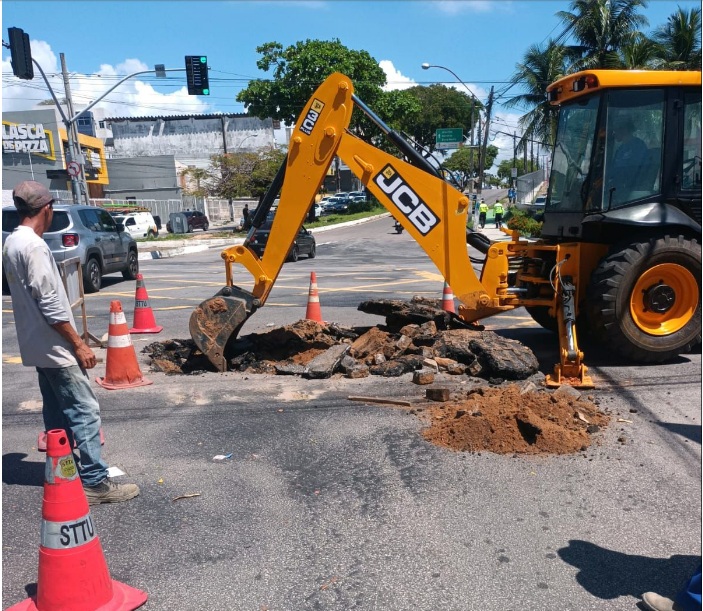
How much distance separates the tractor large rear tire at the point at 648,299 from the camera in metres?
6.37

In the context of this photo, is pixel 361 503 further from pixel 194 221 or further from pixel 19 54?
pixel 194 221

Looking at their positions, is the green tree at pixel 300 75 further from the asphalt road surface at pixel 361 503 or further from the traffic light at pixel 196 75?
the asphalt road surface at pixel 361 503

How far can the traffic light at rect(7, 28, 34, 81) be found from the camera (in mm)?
16844

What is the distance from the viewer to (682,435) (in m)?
4.91

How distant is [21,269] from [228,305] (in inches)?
120

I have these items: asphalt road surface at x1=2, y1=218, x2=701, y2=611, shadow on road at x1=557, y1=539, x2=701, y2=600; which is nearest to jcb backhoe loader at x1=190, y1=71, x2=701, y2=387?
asphalt road surface at x1=2, y1=218, x2=701, y2=611

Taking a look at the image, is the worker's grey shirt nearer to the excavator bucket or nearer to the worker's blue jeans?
the worker's blue jeans

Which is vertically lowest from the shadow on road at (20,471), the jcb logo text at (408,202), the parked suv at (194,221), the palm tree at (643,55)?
the parked suv at (194,221)

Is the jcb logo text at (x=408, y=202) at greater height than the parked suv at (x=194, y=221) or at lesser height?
greater

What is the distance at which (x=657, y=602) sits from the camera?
2844mm

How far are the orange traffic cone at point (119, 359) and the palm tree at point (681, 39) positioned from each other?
28.8 meters

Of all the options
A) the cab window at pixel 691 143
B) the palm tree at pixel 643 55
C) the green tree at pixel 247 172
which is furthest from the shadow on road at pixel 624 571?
the green tree at pixel 247 172

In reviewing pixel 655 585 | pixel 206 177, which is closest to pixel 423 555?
pixel 655 585

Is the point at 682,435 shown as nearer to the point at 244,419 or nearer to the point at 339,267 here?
the point at 244,419
